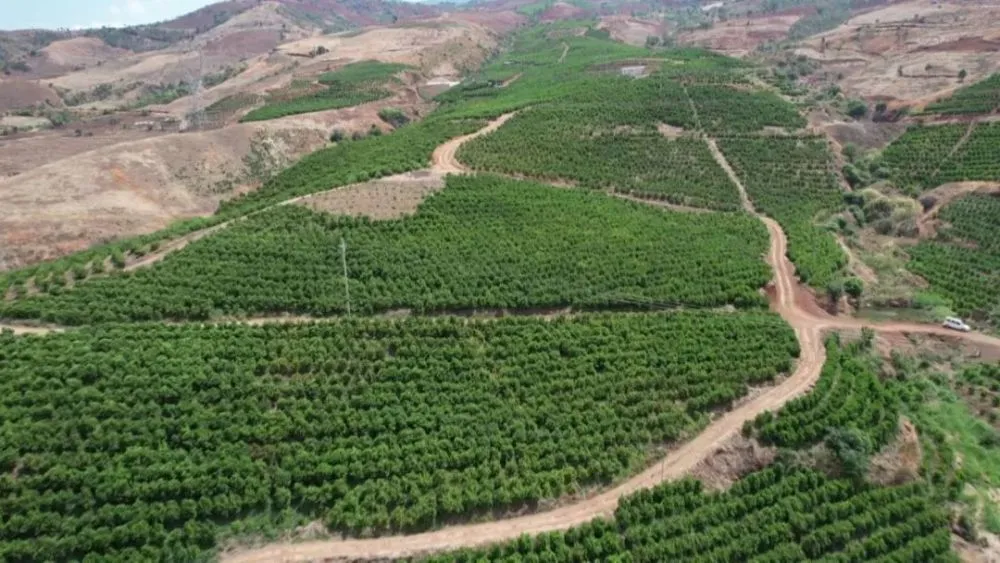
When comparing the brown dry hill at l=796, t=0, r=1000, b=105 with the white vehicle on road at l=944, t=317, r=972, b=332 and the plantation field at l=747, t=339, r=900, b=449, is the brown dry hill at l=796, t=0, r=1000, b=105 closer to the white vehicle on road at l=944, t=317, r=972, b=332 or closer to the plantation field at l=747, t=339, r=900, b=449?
the white vehicle on road at l=944, t=317, r=972, b=332

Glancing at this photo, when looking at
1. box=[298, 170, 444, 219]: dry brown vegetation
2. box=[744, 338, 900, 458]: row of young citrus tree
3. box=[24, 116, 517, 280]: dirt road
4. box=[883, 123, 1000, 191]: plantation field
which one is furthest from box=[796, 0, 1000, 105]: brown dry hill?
box=[298, 170, 444, 219]: dry brown vegetation

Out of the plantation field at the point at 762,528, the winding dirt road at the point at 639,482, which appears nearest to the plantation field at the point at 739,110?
the winding dirt road at the point at 639,482

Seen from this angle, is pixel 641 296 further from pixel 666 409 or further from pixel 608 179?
pixel 608 179

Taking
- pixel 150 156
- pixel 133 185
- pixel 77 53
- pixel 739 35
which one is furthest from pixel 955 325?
pixel 77 53

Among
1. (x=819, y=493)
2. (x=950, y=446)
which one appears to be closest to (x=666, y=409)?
(x=819, y=493)

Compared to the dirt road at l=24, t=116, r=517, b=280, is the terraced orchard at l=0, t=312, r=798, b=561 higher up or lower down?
lower down

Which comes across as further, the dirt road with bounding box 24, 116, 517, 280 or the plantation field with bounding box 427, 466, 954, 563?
the dirt road with bounding box 24, 116, 517, 280
